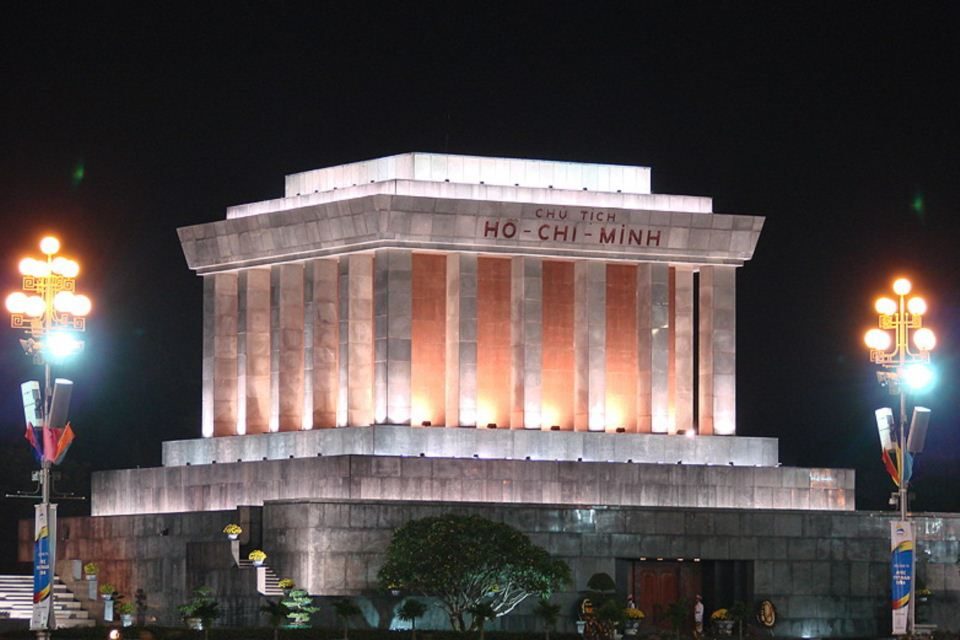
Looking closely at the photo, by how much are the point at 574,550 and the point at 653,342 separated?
793 centimetres

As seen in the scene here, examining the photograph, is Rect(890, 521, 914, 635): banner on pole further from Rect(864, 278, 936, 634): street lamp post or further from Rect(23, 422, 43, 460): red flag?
Rect(23, 422, 43, 460): red flag

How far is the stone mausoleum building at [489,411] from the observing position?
59.5 meters

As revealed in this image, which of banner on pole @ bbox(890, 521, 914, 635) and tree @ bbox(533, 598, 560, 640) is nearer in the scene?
banner on pole @ bbox(890, 521, 914, 635)

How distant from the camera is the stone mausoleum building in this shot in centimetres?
→ 5947

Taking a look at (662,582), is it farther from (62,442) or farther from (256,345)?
(62,442)

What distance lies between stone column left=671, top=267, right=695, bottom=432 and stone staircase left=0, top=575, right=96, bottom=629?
52.9 ft

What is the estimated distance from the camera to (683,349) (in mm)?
65750

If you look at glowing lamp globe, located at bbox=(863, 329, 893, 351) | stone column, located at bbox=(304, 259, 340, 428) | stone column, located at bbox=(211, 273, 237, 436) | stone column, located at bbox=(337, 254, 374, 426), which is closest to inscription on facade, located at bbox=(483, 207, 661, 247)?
stone column, located at bbox=(337, 254, 374, 426)

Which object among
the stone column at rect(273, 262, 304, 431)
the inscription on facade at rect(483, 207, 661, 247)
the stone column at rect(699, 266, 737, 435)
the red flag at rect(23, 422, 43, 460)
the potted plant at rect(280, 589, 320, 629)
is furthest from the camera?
the stone column at rect(699, 266, 737, 435)

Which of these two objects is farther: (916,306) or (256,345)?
(256,345)

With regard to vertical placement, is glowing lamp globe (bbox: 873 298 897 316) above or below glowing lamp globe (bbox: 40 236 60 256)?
below

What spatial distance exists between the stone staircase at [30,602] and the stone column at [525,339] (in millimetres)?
11966

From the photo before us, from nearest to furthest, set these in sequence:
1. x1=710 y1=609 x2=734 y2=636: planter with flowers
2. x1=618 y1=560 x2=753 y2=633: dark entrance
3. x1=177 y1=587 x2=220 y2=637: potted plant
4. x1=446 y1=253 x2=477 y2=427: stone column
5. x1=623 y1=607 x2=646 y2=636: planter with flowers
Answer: x1=177 y1=587 x2=220 y2=637: potted plant, x1=623 y1=607 x2=646 y2=636: planter with flowers, x1=710 y1=609 x2=734 y2=636: planter with flowers, x1=618 y1=560 x2=753 y2=633: dark entrance, x1=446 y1=253 x2=477 y2=427: stone column

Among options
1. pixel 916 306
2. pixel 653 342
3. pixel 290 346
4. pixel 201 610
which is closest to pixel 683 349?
pixel 653 342
